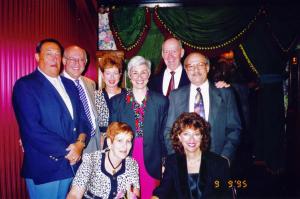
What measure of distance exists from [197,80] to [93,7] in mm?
3337

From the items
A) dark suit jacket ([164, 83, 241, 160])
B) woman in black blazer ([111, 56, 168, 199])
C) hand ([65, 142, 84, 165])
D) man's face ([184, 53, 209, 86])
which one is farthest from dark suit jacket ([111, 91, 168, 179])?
hand ([65, 142, 84, 165])

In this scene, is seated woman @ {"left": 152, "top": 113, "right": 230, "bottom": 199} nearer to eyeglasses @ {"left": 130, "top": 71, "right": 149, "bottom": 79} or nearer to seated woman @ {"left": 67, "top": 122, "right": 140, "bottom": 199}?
seated woman @ {"left": 67, "top": 122, "right": 140, "bottom": 199}

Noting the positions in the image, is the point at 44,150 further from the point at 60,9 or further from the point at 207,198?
the point at 60,9

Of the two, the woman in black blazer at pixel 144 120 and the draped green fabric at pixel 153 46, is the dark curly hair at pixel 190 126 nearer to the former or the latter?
the woman in black blazer at pixel 144 120

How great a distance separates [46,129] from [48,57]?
63cm

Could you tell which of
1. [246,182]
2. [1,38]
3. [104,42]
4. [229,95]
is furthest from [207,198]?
[104,42]

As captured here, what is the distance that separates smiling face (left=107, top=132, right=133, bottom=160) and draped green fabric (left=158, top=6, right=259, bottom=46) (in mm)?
3338

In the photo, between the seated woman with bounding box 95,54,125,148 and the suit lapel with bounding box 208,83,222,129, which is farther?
the seated woman with bounding box 95,54,125,148

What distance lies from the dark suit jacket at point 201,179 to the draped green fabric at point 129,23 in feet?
11.2

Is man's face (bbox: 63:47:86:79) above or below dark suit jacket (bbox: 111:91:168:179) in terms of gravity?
above

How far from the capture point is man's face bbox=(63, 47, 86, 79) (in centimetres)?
312

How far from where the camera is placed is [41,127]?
92.7 inches

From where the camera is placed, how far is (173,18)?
5.17 meters

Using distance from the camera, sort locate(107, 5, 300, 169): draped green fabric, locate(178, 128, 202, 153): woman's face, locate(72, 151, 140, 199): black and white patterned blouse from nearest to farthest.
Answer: locate(72, 151, 140, 199): black and white patterned blouse < locate(178, 128, 202, 153): woman's face < locate(107, 5, 300, 169): draped green fabric
